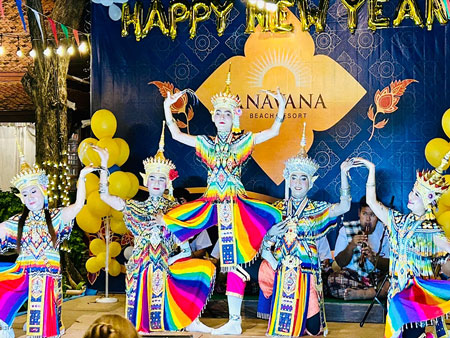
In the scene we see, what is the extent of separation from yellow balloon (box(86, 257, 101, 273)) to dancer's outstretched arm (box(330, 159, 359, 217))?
274cm

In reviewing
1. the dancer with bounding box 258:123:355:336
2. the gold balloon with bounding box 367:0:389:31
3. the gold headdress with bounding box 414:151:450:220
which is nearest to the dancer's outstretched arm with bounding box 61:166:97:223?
the dancer with bounding box 258:123:355:336

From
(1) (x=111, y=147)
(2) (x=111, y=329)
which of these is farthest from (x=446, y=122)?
(2) (x=111, y=329)

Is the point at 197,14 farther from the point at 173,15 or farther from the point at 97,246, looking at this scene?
the point at 97,246

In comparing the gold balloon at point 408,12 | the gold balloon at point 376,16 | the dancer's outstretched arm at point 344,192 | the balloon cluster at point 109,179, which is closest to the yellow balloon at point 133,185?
the balloon cluster at point 109,179

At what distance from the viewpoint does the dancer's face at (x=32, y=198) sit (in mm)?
6508

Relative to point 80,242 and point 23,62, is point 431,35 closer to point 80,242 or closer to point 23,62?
point 80,242

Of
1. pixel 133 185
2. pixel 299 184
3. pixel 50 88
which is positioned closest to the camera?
pixel 299 184

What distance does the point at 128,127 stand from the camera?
28.0 ft

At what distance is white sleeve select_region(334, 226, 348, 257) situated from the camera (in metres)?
7.72

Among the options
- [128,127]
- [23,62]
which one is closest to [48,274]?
[128,127]

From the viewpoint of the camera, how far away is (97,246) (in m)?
8.24

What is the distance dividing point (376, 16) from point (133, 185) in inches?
115

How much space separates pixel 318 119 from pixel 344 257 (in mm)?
1402

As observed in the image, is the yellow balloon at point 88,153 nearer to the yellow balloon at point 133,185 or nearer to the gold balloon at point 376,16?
the yellow balloon at point 133,185
